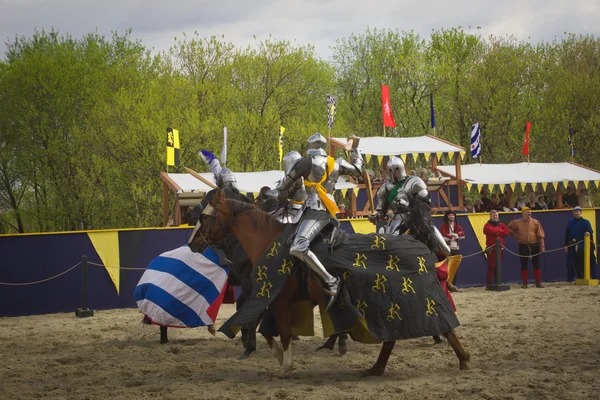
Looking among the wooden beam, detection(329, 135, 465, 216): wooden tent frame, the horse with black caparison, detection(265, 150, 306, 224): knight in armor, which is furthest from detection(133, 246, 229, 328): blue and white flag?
the wooden beam

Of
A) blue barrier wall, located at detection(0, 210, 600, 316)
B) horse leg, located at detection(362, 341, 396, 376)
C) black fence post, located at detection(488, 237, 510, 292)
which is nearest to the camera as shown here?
horse leg, located at detection(362, 341, 396, 376)

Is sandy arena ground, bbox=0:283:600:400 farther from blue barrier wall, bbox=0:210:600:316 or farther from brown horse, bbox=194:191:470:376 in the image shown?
blue barrier wall, bbox=0:210:600:316

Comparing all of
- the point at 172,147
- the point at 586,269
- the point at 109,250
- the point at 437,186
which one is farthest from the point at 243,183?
the point at 586,269

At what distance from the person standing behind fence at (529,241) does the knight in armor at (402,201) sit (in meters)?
8.11

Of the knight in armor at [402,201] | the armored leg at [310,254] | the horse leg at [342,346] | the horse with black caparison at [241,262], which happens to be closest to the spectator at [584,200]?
the knight in armor at [402,201]

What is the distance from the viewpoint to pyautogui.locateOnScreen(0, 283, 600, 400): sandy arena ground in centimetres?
708

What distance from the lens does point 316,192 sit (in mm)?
8102

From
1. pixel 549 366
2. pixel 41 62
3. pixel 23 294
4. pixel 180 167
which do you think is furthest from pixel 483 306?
pixel 41 62

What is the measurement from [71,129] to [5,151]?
3205 mm

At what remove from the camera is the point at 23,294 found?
13789 millimetres

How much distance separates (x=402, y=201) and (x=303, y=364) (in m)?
2.19

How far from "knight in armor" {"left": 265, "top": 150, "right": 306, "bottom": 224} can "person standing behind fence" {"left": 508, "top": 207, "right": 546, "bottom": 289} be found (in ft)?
28.3

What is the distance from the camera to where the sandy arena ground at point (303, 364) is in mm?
7082

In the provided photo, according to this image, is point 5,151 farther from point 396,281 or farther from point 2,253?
point 396,281
